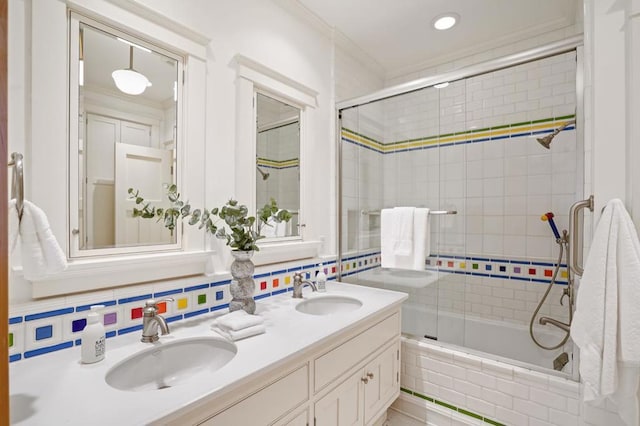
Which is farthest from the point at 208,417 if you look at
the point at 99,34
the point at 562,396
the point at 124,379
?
the point at 562,396

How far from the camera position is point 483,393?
1.70 metres

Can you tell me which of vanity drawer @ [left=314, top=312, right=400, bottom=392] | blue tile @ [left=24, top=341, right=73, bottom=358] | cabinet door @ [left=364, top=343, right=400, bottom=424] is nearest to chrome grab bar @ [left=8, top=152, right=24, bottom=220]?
blue tile @ [left=24, top=341, right=73, bottom=358]

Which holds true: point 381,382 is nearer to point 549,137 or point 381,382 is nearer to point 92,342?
point 92,342

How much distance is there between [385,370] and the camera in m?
1.70

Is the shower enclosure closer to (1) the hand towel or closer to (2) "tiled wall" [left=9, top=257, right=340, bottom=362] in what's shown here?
(1) the hand towel

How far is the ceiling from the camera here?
2.03 metres

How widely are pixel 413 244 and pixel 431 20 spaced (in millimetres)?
1583

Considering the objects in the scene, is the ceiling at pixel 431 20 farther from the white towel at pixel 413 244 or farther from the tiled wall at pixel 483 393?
the tiled wall at pixel 483 393

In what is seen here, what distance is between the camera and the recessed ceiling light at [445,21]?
2.14 meters

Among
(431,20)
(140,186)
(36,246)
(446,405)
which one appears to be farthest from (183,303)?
(431,20)

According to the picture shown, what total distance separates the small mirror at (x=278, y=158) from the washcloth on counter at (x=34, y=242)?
3.39 ft

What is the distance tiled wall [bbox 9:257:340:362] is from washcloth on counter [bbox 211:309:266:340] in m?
0.22

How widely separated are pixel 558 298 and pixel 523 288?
209 millimetres

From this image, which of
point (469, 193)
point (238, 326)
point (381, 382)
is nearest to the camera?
point (238, 326)
